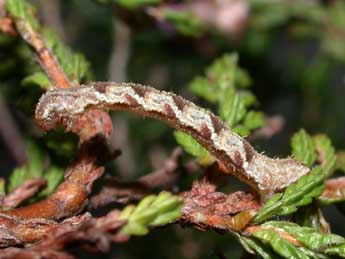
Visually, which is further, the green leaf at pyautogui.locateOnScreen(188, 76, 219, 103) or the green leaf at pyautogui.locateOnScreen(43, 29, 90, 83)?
the green leaf at pyautogui.locateOnScreen(188, 76, 219, 103)

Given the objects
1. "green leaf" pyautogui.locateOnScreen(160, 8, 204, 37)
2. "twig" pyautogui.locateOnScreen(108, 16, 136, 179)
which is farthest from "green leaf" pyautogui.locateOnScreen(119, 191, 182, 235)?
"twig" pyautogui.locateOnScreen(108, 16, 136, 179)

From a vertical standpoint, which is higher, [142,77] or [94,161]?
[142,77]

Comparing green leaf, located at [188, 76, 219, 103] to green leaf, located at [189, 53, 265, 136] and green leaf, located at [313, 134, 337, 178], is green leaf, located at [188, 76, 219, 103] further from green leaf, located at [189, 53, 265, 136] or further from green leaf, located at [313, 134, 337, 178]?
green leaf, located at [313, 134, 337, 178]

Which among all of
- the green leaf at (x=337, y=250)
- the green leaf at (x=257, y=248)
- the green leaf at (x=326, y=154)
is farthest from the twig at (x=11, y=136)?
the green leaf at (x=337, y=250)

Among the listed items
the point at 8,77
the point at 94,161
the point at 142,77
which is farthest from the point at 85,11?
the point at 94,161

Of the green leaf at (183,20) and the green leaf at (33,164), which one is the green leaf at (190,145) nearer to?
the green leaf at (33,164)

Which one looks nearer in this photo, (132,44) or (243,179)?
(243,179)

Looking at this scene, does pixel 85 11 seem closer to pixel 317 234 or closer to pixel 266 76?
pixel 266 76
